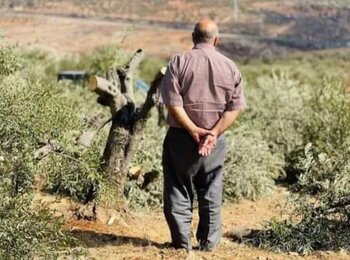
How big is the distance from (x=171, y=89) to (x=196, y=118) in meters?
0.30

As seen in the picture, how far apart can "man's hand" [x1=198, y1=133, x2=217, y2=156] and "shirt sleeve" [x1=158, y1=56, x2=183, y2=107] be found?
0.33m

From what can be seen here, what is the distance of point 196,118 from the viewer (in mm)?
6309

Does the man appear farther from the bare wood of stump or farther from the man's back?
the bare wood of stump

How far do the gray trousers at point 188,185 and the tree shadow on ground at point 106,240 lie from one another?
0.37 meters

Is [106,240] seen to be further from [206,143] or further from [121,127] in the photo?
[206,143]

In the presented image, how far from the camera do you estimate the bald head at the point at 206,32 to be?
248 inches

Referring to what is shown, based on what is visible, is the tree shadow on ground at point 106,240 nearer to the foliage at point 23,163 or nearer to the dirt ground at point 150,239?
the dirt ground at point 150,239

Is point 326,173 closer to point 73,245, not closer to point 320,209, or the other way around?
point 320,209

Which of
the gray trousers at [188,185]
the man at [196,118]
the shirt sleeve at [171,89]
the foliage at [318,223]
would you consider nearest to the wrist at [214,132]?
the man at [196,118]

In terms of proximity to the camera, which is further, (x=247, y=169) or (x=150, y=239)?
(x=247, y=169)

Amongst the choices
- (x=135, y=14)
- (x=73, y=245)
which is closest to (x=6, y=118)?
(x=73, y=245)

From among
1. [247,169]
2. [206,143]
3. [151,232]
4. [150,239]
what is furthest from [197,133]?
[247,169]

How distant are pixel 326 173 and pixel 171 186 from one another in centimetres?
196

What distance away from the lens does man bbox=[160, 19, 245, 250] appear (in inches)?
Result: 247
